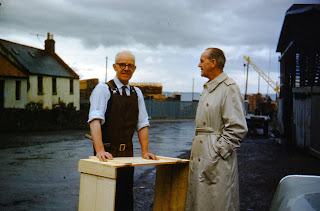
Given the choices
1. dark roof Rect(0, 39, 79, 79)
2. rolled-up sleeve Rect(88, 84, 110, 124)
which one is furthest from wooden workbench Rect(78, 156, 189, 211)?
dark roof Rect(0, 39, 79, 79)

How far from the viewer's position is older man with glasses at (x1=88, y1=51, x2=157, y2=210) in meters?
3.22

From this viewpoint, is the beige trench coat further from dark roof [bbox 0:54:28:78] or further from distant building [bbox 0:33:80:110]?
dark roof [bbox 0:54:28:78]

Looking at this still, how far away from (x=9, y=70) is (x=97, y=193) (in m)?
33.1

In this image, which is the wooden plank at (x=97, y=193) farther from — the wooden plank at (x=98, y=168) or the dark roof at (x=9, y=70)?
the dark roof at (x=9, y=70)

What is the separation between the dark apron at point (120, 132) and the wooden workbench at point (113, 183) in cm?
30

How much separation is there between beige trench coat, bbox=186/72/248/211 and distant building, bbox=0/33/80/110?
31025 millimetres

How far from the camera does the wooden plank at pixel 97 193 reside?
8.80 feet

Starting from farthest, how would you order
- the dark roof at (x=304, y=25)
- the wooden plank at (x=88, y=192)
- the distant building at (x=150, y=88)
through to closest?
the distant building at (x=150, y=88), the dark roof at (x=304, y=25), the wooden plank at (x=88, y=192)

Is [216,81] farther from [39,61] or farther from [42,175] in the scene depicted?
[39,61]

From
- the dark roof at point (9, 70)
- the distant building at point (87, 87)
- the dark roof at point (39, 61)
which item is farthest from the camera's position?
the distant building at point (87, 87)

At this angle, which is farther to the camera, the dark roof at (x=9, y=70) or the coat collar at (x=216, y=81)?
the dark roof at (x=9, y=70)

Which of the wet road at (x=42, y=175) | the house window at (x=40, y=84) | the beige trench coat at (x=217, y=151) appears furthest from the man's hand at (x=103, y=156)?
the house window at (x=40, y=84)

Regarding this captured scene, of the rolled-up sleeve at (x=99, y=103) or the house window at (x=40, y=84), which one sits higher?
the house window at (x=40, y=84)

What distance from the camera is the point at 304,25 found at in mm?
14641
